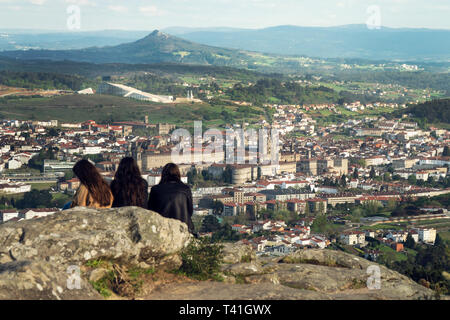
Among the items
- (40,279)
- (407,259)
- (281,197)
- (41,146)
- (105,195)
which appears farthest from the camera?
(41,146)

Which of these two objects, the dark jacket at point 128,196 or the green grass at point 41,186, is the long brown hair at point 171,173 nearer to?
the dark jacket at point 128,196

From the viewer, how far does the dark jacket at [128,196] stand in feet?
23.3

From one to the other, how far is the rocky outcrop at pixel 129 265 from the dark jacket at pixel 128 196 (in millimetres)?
564

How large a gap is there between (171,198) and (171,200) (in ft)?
0.06

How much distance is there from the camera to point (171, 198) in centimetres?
712

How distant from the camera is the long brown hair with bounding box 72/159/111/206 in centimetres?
665

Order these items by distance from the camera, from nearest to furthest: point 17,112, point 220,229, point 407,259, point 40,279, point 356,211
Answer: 1. point 40,279
2. point 407,259
3. point 220,229
4. point 356,211
5. point 17,112

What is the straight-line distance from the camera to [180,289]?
6.06 m

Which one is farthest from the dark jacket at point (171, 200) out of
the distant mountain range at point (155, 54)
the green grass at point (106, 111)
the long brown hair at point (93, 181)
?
the distant mountain range at point (155, 54)

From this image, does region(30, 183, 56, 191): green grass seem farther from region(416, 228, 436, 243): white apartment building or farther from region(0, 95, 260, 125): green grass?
region(0, 95, 260, 125): green grass

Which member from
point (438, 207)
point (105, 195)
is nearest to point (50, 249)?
point (105, 195)

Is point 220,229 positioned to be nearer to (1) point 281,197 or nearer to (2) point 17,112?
(1) point 281,197

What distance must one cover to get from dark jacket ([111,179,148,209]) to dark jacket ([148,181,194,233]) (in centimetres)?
10
